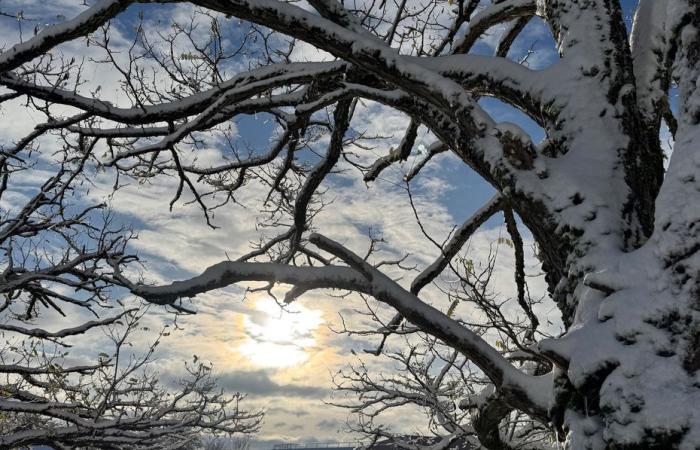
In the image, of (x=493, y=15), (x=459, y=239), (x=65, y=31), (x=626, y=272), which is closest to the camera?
(x=626, y=272)

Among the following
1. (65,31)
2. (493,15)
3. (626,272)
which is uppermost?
(493,15)

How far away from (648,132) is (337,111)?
2628 mm

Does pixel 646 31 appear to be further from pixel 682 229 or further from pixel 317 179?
pixel 317 179

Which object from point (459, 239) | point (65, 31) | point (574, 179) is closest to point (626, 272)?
point (574, 179)

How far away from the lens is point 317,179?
4785 millimetres

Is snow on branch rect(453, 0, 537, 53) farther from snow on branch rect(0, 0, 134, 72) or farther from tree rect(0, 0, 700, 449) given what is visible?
snow on branch rect(0, 0, 134, 72)

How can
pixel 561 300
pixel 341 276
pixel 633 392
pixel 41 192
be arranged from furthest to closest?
pixel 41 192 → pixel 341 276 → pixel 561 300 → pixel 633 392

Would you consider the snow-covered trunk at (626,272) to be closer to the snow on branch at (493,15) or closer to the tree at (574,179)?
the tree at (574,179)

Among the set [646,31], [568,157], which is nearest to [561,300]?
[568,157]

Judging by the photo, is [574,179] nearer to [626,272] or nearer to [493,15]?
[626,272]

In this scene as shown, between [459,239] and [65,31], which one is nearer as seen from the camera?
[65,31]

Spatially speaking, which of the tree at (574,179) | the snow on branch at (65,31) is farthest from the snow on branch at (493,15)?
the snow on branch at (65,31)

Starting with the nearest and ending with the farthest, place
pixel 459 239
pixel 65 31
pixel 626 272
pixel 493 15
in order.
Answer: pixel 626 272 < pixel 65 31 < pixel 493 15 < pixel 459 239

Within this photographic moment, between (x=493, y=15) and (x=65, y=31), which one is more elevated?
Result: (x=493, y=15)
